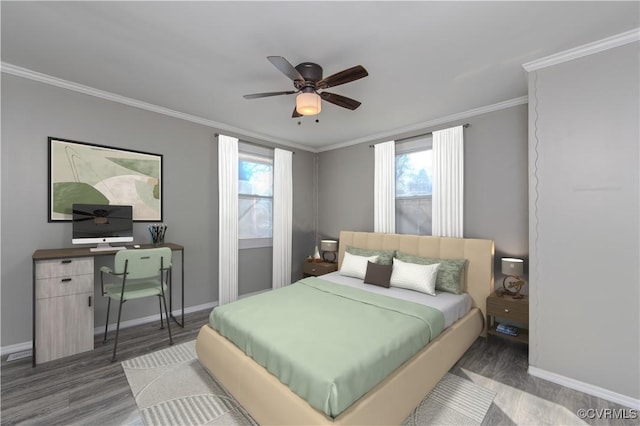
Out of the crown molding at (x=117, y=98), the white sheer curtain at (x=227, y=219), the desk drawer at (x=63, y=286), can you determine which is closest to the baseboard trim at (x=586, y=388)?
the white sheer curtain at (x=227, y=219)

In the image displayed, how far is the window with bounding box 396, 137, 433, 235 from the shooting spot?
3.89m

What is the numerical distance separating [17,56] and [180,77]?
131 cm

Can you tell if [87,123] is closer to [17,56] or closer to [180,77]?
[17,56]

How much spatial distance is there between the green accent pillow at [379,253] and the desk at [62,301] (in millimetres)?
2932

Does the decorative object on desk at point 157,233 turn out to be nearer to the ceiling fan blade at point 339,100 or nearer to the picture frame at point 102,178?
the picture frame at point 102,178

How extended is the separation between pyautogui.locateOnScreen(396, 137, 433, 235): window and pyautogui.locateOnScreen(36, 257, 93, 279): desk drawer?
3.83m

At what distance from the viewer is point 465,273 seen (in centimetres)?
322

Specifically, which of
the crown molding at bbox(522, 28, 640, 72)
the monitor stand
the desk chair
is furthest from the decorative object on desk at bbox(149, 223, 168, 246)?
the crown molding at bbox(522, 28, 640, 72)

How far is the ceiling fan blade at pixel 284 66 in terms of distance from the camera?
1774mm

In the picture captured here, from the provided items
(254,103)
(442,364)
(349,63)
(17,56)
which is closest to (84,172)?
(17,56)

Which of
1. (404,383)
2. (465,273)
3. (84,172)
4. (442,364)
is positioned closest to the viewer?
(404,383)

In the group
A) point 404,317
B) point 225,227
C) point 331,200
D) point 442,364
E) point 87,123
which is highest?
point 87,123

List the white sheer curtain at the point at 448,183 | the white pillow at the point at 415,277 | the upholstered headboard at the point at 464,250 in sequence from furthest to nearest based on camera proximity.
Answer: the white sheer curtain at the point at 448,183 < the upholstered headboard at the point at 464,250 < the white pillow at the point at 415,277

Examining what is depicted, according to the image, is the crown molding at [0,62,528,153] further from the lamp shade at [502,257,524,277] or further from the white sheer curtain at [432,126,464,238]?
the lamp shade at [502,257,524,277]
